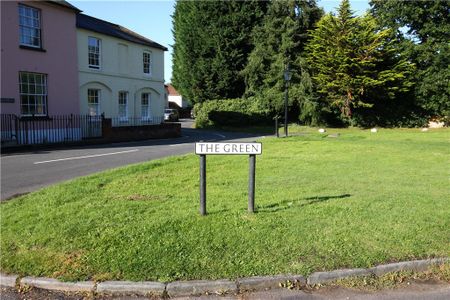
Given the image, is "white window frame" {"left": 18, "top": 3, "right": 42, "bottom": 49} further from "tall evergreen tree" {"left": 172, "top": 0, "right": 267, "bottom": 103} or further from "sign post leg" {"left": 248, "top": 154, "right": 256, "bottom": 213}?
"tall evergreen tree" {"left": 172, "top": 0, "right": 267, "bottom": 103}

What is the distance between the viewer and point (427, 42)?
121 feet

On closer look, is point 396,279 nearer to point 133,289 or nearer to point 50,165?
point 133,289

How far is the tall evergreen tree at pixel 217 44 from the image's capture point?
39938 millimetres

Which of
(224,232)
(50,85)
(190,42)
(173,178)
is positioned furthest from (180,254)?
(190,42)

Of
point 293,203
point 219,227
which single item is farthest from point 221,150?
A: point 293,203

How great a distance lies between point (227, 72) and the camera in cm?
4031

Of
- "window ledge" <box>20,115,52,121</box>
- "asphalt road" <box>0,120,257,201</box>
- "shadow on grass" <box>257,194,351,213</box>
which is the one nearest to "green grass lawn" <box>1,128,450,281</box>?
"shadow on grass" <box>257,194,351,213</box>

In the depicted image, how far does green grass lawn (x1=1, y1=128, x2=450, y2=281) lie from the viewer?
4535 millimetres

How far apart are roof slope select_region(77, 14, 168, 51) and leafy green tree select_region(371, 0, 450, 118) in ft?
69.6

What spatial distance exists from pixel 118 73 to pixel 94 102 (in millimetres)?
2837

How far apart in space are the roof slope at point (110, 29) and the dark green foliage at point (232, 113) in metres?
9.70

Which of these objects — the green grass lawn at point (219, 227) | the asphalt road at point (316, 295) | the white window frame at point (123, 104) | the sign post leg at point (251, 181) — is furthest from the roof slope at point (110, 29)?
the asphalt road at point (316, 295)

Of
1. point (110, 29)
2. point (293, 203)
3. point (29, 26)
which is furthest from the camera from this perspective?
point (110, 29)

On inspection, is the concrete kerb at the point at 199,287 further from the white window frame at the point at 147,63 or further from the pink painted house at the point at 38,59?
the white window frame at the point at 147,63
